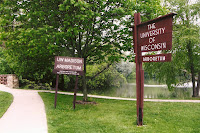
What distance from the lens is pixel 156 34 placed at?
21.5 ft

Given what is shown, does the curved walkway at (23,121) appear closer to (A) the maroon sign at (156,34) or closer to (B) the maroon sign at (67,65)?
(B) the maroon sign at (67,65)

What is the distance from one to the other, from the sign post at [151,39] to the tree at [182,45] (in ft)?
29.0

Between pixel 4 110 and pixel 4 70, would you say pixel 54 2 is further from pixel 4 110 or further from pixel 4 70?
pixel 4 70

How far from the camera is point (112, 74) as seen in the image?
27.7m

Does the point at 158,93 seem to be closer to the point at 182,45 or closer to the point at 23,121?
the point at 182,45

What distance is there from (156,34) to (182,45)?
375 inches

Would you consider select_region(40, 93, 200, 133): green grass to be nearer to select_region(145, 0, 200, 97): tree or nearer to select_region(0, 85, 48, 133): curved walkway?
select_region(0, 85, 48, 133): curved walkway

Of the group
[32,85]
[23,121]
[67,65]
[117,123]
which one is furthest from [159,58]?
[32,85]

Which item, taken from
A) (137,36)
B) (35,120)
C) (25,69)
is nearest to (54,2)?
(137,36)

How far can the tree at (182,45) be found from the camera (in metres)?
15.3

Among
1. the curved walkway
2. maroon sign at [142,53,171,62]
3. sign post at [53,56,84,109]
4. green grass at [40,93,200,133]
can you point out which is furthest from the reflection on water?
maroon sign at [142,53,171,62]

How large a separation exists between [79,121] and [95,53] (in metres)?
5.00

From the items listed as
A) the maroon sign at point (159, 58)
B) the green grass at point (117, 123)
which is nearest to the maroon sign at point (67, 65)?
the green grass at point (117, 123)

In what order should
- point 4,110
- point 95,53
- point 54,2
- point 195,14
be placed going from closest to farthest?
1. point 4,110
2. point 54,2
3. point 95,53
4. point 195,14
